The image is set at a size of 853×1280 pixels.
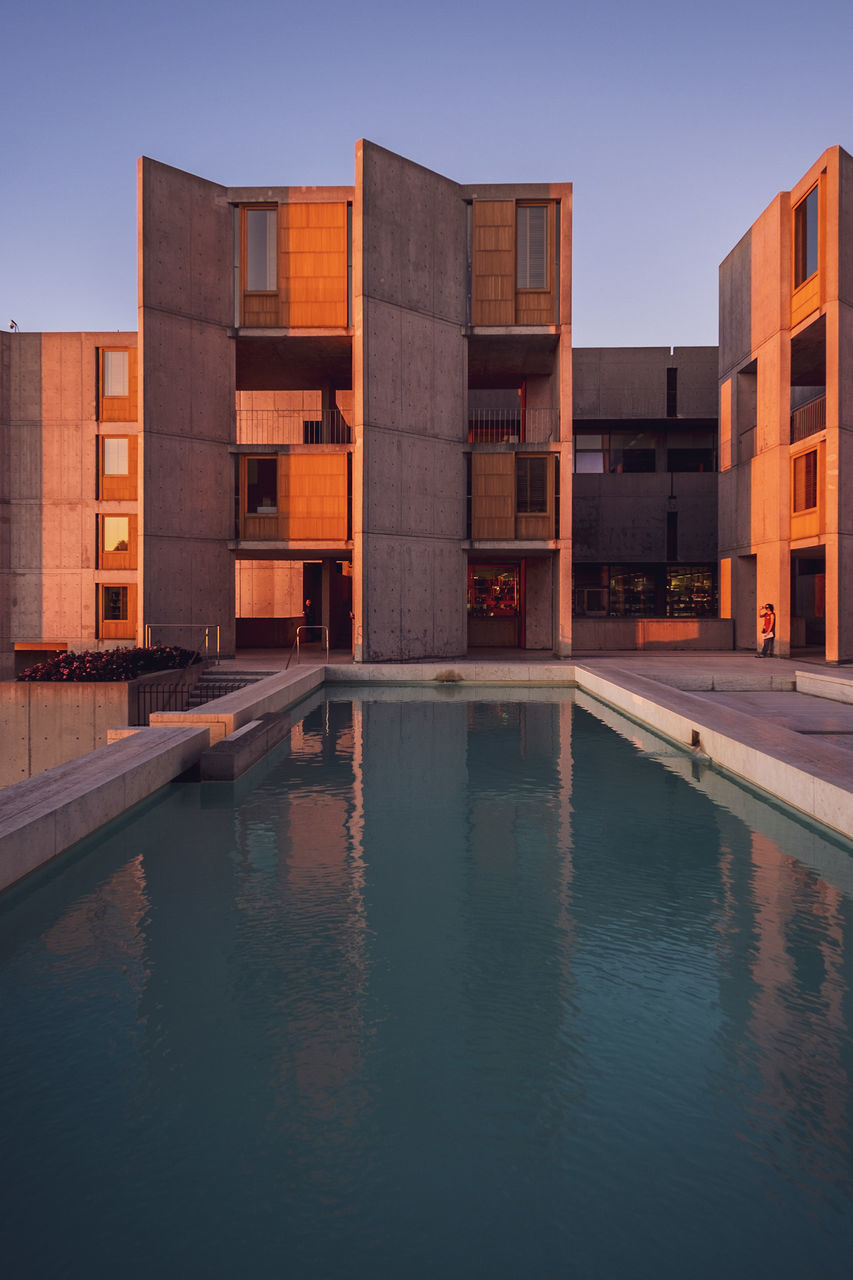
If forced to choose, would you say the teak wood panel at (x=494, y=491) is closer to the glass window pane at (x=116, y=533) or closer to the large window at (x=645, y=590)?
the glass window pane at (x=116, y=533)

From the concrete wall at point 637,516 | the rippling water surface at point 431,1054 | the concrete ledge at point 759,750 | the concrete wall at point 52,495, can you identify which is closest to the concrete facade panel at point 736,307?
the concrete wall at point 637,516

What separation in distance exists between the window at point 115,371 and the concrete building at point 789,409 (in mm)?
20170

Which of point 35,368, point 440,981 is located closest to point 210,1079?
point 440,981

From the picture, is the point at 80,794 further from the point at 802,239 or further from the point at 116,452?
the point at 802,239

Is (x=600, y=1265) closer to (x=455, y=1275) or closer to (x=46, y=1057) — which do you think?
(x=455, y=1275)

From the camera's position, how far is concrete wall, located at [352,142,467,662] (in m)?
22.1

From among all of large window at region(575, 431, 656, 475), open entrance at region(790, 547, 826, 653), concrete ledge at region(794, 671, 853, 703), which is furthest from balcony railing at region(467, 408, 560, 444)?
concrete ledge at region(794, 671, 853, 703)

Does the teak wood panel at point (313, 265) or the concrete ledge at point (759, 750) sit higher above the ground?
the teak wood panel at point (313, 265)

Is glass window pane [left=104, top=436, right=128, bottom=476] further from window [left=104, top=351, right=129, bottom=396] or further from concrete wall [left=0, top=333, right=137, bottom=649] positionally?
window [left=104, top=351, right=129, bottom=396]

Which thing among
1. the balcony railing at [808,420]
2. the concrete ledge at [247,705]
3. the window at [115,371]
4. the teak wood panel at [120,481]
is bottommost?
the concrete ledge at [247,705]

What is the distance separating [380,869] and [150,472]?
58.8 ft

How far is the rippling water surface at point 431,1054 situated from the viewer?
3092mm

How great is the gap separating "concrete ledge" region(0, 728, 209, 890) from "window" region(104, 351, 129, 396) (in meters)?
21.1

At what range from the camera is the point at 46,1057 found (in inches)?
167
